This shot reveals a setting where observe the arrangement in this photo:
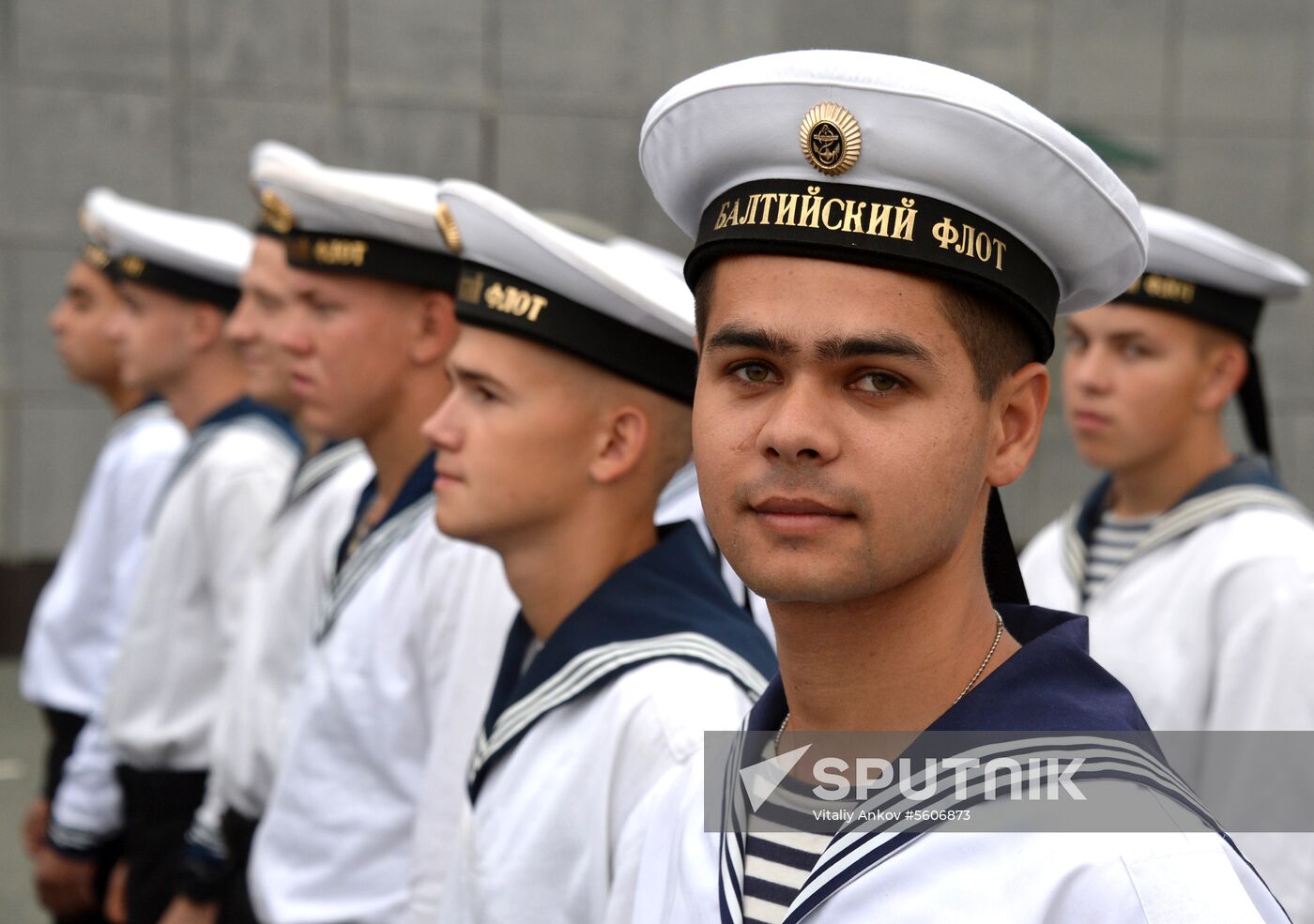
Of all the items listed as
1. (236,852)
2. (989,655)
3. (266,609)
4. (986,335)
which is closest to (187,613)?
(266,609)

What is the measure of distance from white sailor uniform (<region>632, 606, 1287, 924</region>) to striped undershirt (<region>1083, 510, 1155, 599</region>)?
2430 millimetres

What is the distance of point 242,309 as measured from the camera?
416 cm

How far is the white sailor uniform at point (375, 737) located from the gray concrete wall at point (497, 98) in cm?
613

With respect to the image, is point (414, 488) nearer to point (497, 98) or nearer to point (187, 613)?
point (187, 613)

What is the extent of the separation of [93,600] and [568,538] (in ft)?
10.8

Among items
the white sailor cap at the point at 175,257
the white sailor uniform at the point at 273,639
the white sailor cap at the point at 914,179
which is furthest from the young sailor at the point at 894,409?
the white sailor cap at the point at 175,257

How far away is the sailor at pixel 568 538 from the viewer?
2.26 meters

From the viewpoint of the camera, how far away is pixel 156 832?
175 inches

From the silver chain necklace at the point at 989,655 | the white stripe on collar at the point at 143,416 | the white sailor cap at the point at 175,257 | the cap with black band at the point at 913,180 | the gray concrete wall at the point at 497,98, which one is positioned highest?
the gray concrete wall at the point at 497,98

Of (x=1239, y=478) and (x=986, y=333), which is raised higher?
(x=1239, y=478)

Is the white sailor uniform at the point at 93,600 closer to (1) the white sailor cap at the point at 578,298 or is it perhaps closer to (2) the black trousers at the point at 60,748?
(2) the black trousers at the point at 60,748

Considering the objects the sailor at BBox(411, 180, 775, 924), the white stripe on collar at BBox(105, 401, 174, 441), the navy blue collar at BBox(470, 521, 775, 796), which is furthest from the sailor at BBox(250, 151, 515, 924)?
the white stripe on collar at BBox(105, 401, 174, 441)

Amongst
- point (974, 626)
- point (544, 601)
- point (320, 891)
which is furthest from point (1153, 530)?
point (974, 626)

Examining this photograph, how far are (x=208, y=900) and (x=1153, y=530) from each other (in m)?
2.43
